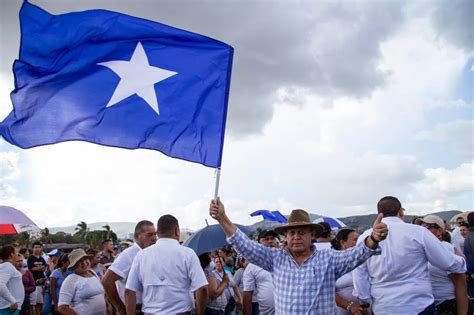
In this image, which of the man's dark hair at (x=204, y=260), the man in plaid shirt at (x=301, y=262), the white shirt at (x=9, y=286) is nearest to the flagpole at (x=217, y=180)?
the man in plaid shirt at (x=301, y=262)

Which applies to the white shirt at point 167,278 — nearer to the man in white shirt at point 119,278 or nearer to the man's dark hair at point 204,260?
the man in white shirt at point 119,278

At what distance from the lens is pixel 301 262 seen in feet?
13.5

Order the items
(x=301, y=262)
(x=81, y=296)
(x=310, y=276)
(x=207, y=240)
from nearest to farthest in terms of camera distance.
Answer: (x=310, y=276)
(x=301, y=262)
(x=81, y=296)
(x=207, y=240)

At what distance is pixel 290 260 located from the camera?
4.16m

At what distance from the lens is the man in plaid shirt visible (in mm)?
3914

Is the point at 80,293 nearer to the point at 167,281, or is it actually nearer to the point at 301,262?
the point at 167,281

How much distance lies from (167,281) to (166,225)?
63 cm

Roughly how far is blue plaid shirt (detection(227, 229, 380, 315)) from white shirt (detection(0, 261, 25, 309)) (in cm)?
564

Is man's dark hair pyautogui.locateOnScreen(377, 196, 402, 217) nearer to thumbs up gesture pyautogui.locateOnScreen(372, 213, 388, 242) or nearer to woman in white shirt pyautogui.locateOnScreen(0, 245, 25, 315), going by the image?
thumbs up gesture pyautogui.locateOnScreen(372, 213, 388, 242)

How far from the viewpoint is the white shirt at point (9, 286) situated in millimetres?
8127

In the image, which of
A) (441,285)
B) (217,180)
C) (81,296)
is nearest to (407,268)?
(441,285)

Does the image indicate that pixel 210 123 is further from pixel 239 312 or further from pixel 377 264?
pixel 239 312

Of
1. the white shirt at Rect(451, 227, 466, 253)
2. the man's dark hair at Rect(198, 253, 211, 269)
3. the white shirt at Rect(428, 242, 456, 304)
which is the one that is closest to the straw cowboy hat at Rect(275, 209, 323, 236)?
the white shirt at Rect(428, 242, 456, 304)

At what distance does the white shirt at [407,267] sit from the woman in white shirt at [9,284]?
6.15 m
